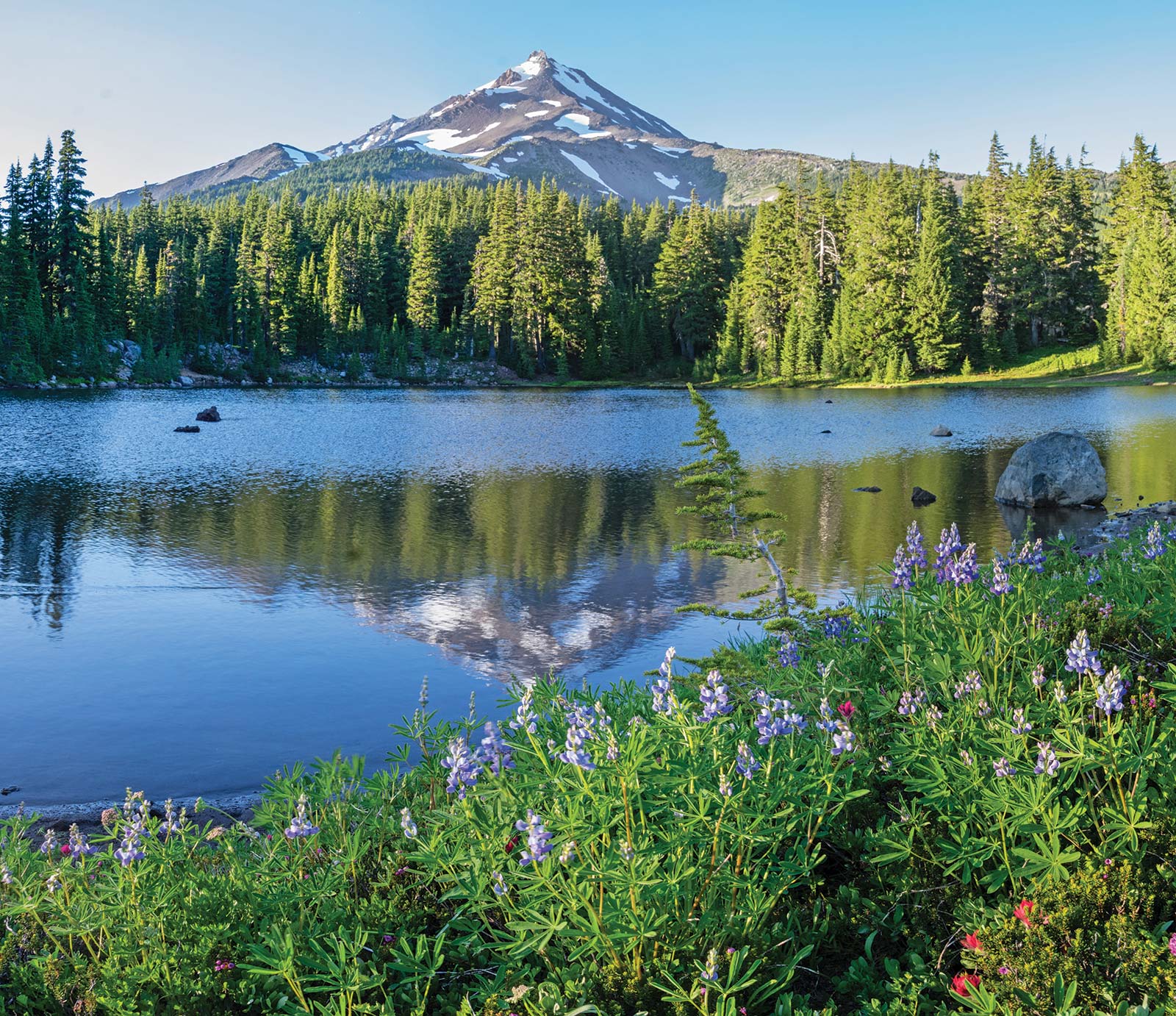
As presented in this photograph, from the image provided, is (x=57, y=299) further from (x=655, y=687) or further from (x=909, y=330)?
(x=655, y=687)

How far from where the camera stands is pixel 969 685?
13.4 ft

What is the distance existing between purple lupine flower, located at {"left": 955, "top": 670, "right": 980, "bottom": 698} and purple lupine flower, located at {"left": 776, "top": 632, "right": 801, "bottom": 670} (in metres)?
1.62

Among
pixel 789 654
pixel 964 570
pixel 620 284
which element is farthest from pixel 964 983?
pixel 620 284

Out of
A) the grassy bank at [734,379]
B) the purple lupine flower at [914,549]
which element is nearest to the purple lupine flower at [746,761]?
the purple lupine flower at [914,549]

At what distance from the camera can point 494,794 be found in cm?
395

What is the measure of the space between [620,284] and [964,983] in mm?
115864

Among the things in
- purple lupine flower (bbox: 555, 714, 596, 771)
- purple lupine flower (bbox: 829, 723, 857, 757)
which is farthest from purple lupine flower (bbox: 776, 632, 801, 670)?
purple lupine flower (bbox: 555, 714, 596, 771)

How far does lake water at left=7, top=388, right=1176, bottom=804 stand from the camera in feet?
32.0

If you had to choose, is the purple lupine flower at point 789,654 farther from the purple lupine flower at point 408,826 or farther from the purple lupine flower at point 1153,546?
the purple lupine flower at point 408,826

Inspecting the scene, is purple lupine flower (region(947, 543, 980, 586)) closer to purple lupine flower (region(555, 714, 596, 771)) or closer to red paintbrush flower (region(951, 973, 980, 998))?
red paintbrush flower (region(951, 973, 980, 998))

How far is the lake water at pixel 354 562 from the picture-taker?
976 cm

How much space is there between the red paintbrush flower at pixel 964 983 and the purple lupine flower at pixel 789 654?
9.26ft

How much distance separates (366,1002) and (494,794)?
985mm

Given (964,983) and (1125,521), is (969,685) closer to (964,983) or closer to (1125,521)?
(964,983)
